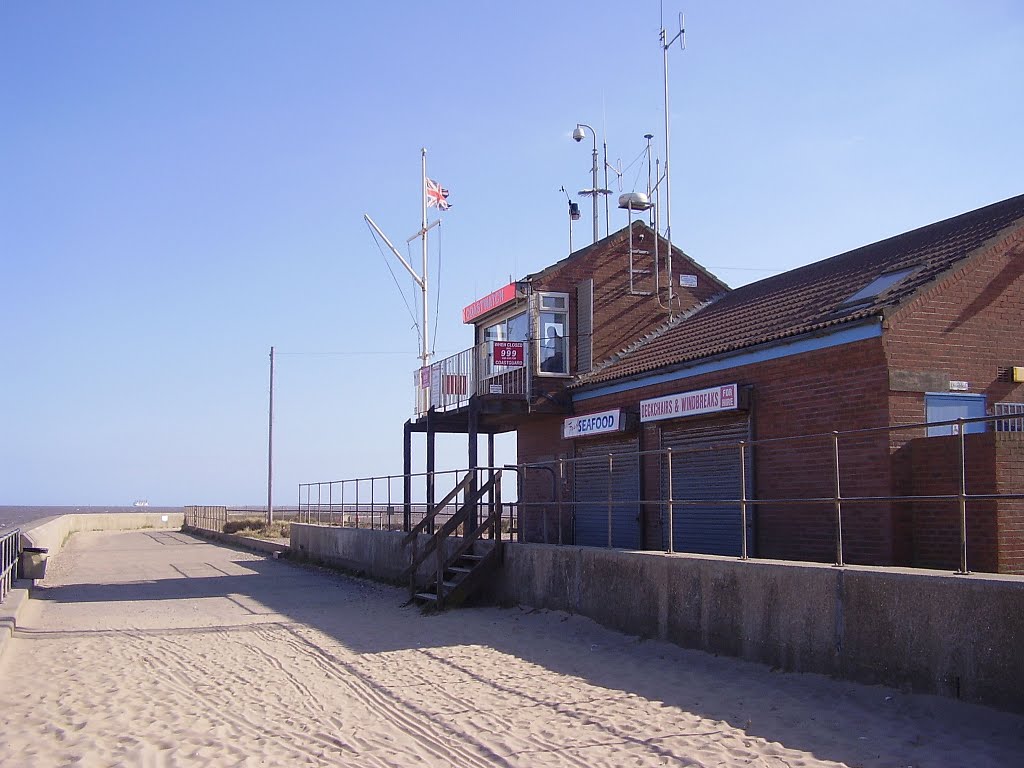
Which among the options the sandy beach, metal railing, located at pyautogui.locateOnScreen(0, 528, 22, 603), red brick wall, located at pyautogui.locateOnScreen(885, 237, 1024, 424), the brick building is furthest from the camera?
metal railing, located at pyautogui.locateOnScreen(0, 528, 22, 603)

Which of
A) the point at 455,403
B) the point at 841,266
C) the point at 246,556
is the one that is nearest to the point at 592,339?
the point at 455,403

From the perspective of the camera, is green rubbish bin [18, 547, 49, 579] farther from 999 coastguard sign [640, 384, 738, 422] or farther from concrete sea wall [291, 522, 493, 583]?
999 coastguard sign [640, 384, 738, 422]

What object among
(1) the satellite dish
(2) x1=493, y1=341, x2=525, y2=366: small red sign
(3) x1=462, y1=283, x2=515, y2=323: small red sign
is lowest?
(2) x1=493, y1=341, x2=525, y2=366: small red sign

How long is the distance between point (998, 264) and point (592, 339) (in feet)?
29.1

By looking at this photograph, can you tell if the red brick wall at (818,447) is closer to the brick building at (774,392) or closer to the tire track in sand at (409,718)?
the brick building at (774,392)

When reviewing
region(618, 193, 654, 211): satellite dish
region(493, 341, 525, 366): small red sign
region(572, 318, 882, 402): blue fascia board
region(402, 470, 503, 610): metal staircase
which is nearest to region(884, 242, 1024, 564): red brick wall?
region(572, 318, 882, 402): blue fascia board

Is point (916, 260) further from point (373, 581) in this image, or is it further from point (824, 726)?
point (373, 581)

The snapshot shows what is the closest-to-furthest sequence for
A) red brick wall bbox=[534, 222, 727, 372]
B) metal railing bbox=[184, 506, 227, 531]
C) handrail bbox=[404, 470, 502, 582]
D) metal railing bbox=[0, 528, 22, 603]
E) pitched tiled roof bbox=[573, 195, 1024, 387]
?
pitched tiled roof bbox=[573, 195, 1024, 387]
metal railing bbox=[0, 528, 22, 603]
handrail bbox=[404, 470, 502, 582]
red brick wall bbox=[534, 222, 727, 372]
metal railing bbox=[184, 506, 227, 531]

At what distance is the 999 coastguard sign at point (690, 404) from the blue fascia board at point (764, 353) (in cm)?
35

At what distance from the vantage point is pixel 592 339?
824 inches

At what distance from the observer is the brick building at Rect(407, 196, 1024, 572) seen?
39.8ft

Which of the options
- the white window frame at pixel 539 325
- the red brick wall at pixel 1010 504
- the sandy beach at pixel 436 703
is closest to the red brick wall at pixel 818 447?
the red brick wall at pixel 1010 504

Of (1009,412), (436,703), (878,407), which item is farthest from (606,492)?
(436,703)

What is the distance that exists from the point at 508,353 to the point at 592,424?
102 inches
